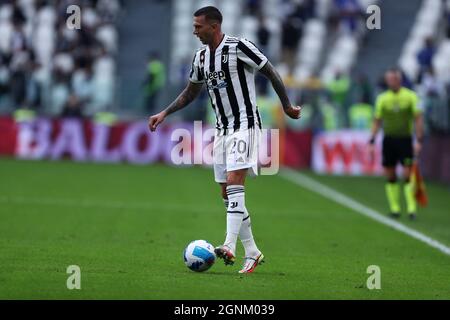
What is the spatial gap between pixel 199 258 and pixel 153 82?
73.5 feet

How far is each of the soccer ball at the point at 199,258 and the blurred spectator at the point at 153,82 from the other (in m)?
22.1

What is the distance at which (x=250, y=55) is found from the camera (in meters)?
10.1

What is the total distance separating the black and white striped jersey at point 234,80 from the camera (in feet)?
33.3

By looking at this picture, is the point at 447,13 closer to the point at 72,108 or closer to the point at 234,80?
the point at 72,108

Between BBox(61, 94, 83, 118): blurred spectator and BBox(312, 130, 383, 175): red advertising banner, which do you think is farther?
BBox(61, 94, 83, 118): blurred spectator

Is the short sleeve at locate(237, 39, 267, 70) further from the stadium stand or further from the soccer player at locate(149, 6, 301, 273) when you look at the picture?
the stadium stand

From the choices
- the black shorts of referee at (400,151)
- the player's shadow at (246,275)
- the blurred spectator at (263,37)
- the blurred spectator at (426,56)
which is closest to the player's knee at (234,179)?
the player's shadow at (246,275)

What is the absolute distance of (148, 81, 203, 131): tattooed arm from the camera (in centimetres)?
1063

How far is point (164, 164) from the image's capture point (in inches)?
1232

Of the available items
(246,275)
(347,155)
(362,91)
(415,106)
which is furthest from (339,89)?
(246,275)

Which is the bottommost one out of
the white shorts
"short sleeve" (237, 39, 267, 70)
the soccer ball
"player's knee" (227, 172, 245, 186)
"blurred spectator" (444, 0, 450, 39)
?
the soccer ball

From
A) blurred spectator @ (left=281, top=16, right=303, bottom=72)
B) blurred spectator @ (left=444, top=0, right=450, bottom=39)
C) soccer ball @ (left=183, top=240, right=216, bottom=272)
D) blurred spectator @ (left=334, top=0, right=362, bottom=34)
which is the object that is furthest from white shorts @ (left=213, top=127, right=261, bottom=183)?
blurred spectator @ (left=334, top=0, right=362, bottom=34)

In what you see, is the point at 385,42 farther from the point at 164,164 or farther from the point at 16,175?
the point at 16,175

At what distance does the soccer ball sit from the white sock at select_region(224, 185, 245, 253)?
7.9 inches
